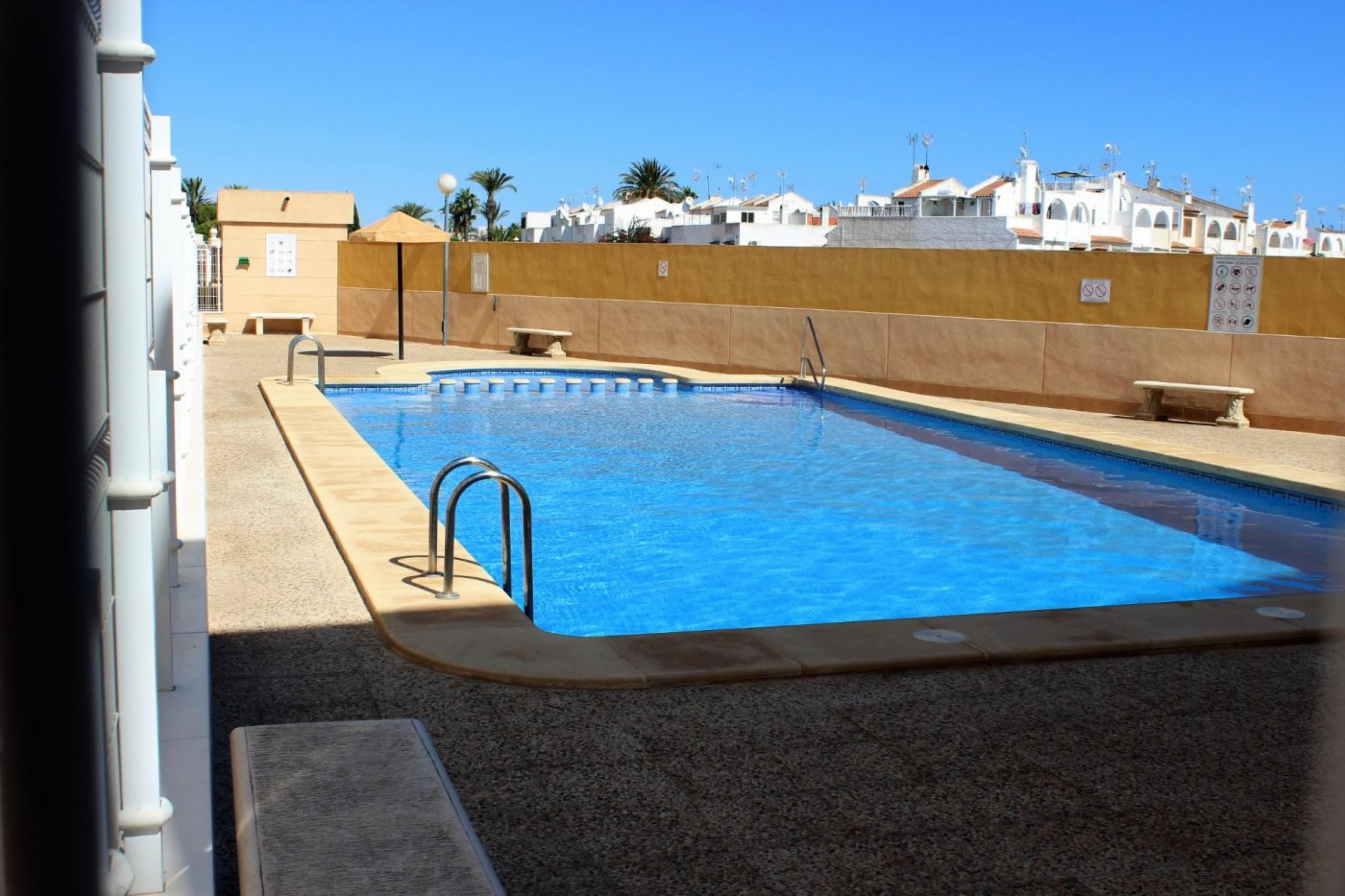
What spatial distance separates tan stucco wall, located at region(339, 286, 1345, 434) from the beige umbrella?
2.46m

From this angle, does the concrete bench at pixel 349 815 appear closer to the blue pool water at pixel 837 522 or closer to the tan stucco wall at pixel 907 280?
the blue pool water at pixel 837 522

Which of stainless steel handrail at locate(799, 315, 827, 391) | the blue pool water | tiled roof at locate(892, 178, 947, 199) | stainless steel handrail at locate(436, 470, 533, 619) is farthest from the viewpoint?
tiled roof at locate(892, 178, 947, 199)

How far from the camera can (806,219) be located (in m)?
102

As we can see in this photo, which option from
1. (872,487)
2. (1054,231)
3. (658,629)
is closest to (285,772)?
(658,629)

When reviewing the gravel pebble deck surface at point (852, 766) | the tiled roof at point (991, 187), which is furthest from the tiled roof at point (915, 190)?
the gravel pebble deck surface at point (852, 766)

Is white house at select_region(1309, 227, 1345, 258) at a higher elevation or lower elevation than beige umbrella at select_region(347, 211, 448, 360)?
higher

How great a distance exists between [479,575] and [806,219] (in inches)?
3895

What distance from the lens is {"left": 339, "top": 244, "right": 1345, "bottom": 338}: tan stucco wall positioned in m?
13.6

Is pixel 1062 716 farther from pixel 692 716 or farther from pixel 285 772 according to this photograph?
pixel 285 772

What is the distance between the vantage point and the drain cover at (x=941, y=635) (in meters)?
5.16

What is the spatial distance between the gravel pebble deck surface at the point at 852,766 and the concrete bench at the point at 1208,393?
357 inches

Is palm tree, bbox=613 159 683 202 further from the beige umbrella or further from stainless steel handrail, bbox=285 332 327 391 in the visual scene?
stainless steel handrail, bbox=285 332 327 391

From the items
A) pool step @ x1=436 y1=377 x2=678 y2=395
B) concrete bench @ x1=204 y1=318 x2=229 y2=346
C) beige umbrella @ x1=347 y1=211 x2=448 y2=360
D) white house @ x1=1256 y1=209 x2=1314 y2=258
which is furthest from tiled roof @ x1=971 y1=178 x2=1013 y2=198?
pool step @ x1=436 y1=377 x2=678 y2=395

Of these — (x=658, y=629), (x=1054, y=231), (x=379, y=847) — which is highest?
(x=1054, y=231)
